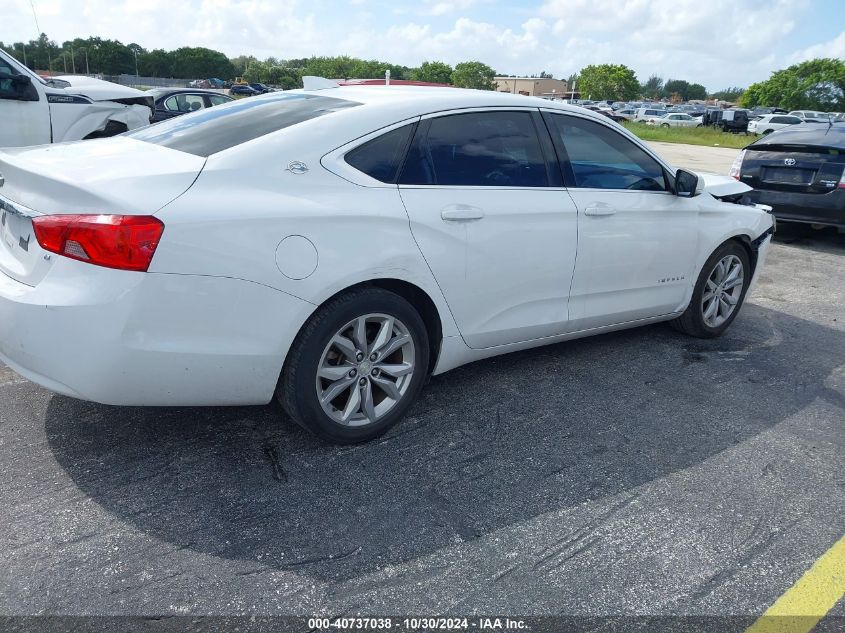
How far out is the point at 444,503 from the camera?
2.82 metres

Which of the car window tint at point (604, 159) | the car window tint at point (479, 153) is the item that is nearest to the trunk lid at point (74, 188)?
the car window tint at point (479, 153)

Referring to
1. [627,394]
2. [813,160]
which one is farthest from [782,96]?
[627,394]

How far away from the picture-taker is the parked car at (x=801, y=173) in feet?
26.2

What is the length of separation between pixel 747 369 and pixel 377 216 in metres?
2.84

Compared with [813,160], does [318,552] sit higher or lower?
lower

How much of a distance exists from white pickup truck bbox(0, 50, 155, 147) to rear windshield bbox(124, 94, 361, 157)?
4.70m

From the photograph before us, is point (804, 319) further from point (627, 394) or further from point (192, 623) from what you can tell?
point (192, 623)

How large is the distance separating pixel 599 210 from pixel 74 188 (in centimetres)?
264

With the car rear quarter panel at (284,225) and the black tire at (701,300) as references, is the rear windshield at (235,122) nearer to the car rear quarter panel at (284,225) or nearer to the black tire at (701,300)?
the car rear quarter panel at (284,225)

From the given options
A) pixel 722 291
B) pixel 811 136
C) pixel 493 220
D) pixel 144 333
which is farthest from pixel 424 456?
pixel 811 136

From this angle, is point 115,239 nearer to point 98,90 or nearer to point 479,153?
point 479,153

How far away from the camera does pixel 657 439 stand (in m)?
3.47

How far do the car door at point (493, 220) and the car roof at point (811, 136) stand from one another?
19.7 ft

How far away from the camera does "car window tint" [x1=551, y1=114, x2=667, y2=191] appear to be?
155 inches
